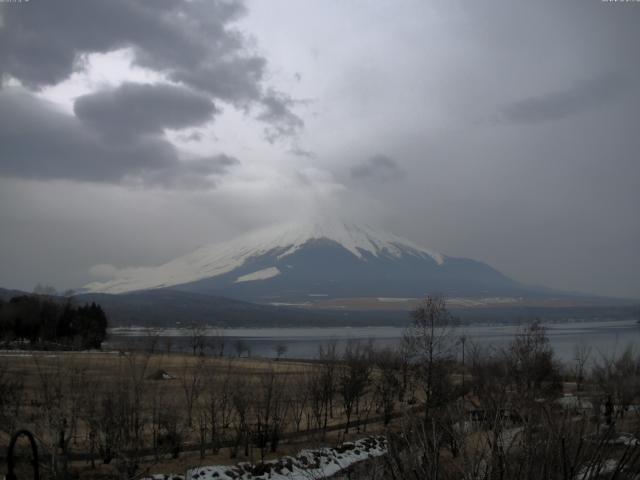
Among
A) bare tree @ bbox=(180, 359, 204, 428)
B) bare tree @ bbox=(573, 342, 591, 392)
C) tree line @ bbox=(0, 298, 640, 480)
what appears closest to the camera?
tree line @ bbox=(0, 298, 640, 480)

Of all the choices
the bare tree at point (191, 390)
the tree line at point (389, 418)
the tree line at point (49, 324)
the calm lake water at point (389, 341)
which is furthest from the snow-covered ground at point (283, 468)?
the tree line at point (49, 324)

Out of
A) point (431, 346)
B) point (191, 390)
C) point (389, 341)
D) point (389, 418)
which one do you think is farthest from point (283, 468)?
point (389, 341)

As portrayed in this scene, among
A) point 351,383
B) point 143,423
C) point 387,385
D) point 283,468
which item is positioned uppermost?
point 143,423

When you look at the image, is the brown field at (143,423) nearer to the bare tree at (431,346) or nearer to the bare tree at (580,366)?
the bare tree at (431,346)

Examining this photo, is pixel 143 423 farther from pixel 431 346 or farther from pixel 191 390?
pixel 431 346

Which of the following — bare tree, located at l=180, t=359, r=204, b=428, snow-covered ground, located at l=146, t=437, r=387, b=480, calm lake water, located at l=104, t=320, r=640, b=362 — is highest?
bare tree, located at l=180, t=359, r=204, b=428

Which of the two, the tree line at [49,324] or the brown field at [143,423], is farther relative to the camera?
the tree line at [49,324]

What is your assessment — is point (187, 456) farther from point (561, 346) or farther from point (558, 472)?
point (561, 346)

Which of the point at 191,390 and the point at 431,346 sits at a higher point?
the point at 431,346

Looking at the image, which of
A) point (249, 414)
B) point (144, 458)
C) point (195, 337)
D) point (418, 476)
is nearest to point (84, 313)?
point (195, 337)

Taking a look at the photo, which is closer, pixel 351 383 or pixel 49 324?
pixel 351 383

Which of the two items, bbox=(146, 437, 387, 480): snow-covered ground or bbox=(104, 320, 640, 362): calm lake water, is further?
bbox=(104, 320, 640, 362): calm lake water

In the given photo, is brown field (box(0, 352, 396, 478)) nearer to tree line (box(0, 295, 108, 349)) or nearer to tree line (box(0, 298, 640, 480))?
tree line (box(0, 298, 640, 480))

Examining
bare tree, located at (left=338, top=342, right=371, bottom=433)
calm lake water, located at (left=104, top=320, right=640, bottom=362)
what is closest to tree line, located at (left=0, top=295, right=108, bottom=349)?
calm lake water, located at (left=104, top=320, right=640, bottom=362)
